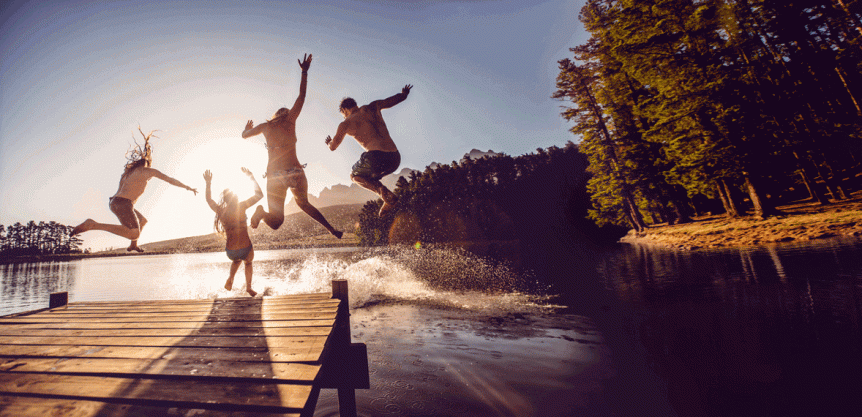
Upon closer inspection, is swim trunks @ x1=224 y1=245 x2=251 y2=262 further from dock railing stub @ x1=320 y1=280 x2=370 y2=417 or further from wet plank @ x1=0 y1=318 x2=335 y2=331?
dock railing stub @ x1=320 y1=280 x2=370 y2=417

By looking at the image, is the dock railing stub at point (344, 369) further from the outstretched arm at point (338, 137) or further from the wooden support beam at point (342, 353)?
the outstretched arm at point (338, 137)

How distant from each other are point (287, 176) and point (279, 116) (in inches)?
40.5

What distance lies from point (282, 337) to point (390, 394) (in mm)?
2755

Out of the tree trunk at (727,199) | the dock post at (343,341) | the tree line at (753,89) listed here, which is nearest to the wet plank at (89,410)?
the dock post at (343,341)

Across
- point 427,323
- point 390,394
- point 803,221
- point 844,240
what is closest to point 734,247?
point 803,221

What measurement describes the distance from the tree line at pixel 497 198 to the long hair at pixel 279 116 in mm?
48975

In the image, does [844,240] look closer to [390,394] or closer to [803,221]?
[803,221]

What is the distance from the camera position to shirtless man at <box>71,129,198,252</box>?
240 inches

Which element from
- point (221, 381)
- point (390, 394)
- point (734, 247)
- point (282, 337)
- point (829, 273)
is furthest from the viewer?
point (734, 247)

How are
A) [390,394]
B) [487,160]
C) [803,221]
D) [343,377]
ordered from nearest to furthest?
[343,377]
[390,394]
[803,221]
[487,160]

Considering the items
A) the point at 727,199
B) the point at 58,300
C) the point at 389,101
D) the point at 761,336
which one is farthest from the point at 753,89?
the point at 58,300

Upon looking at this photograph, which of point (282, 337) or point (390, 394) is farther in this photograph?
point (390, 394)

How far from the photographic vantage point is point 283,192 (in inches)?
Result: 201

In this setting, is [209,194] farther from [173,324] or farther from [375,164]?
[375,164]
